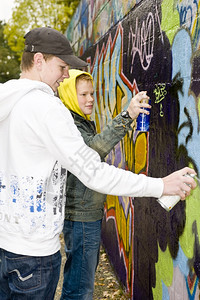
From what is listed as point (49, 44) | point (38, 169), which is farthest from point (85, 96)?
point (38, 169)

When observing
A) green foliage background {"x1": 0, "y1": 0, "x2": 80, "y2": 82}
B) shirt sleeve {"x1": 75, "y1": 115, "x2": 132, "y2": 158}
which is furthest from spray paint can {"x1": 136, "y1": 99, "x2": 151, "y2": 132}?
green foliage background {"x1": 0, "y1": 0, "x2": 80, "y2": 82}

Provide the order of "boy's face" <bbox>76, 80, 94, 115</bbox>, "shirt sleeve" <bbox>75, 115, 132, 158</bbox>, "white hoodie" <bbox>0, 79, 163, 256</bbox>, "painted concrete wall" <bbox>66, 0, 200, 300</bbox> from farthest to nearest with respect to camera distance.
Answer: "boy's face" <bbox>76, 80, 94, 115</bbox>
"shirt sleeve" <bbox>75, 115, 132, 158</bbox>
"painted concrete wall" <bbox>66, 0, 200, 300</bbox>
"white hoodie" <bbox>0, 79, 163, 256</bbox>

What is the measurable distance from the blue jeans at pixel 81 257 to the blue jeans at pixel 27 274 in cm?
78

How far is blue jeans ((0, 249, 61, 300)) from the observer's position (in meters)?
1.90

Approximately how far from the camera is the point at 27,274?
1.90m

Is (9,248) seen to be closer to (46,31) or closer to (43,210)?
(43,210)

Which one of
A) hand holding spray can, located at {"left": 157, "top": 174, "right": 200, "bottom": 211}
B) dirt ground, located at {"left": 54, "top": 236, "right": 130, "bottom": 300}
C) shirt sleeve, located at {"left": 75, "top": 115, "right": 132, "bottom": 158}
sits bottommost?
dirt ground, located at {"left": 54, "top": 236, "right": 130, "bottom": 300}

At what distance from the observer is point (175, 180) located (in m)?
1.85

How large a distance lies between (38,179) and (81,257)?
3.64 ft

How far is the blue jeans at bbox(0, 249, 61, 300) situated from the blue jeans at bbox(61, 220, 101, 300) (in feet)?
2.55

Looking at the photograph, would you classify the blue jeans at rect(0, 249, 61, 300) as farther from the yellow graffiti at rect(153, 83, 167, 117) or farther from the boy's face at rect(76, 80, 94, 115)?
the yellow graffiti at rect(153, 83, 167, 117)

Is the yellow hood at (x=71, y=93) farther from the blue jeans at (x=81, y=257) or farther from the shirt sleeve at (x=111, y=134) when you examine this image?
the blue jeans at (x=81, y=257)

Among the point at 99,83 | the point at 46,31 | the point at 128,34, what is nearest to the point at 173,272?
the point at 46,31

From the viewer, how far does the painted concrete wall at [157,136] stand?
235 cm
